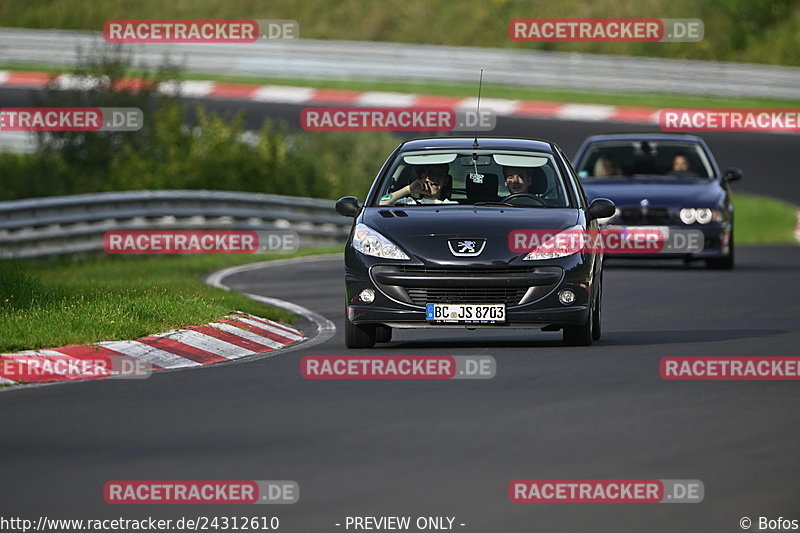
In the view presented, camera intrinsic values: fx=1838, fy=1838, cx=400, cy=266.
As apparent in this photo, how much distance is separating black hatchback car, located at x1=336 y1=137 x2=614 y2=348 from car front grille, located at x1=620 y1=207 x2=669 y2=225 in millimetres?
8054

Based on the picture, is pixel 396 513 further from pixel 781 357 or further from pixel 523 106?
pixel 523 106

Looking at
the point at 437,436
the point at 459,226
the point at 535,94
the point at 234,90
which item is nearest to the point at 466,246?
the point at 459,226

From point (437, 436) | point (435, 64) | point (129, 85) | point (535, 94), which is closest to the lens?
point (437, 436)

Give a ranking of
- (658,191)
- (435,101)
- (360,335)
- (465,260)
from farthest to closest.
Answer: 1. (435,101)
2. (658,191)
3. (360,335)
4. (465,260)

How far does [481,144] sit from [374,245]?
1.71 m

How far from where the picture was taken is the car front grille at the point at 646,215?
22.1m

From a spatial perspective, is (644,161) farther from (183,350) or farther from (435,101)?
(435,101)

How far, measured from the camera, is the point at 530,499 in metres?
7.50

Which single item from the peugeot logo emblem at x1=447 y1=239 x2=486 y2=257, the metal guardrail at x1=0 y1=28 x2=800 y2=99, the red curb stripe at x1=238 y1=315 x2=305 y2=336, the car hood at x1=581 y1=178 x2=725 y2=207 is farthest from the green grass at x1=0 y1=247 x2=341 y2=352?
the metal guardrail at x1=0 y1=28 x2=800 y2=99

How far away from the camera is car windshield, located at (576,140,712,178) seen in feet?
76.3

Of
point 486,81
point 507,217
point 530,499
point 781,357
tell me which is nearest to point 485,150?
point 507,217

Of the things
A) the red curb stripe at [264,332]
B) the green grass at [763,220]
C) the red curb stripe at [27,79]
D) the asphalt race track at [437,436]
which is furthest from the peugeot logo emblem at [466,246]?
the red curb stripe at [27,79]

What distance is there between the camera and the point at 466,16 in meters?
51.5

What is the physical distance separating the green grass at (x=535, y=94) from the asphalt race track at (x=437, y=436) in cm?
2805
